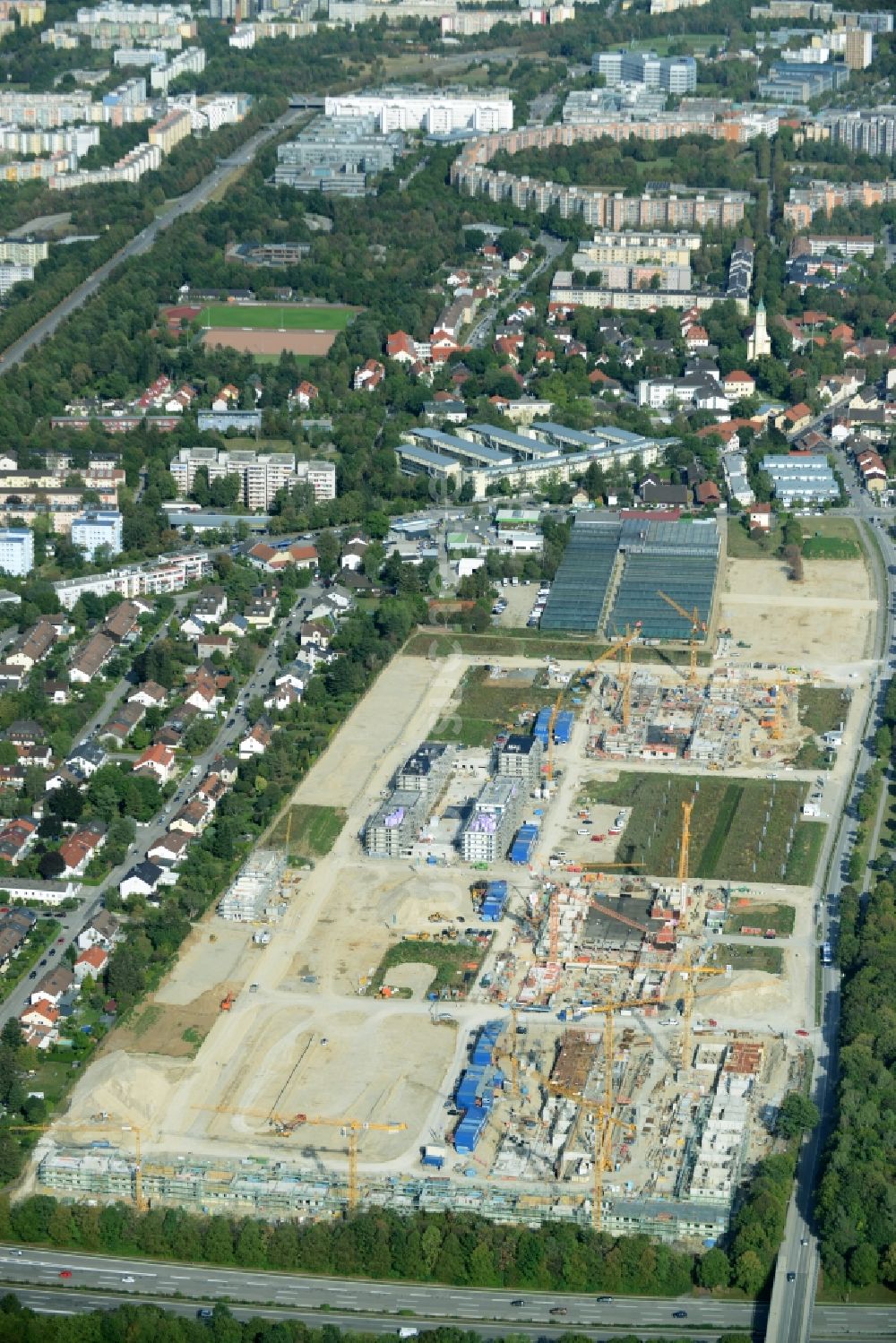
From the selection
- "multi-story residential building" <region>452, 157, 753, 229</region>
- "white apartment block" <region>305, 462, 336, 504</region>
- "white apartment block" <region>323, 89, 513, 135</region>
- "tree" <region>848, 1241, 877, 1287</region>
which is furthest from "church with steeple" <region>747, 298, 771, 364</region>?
"tree" <region>848, 1241, 877, 1287</region>

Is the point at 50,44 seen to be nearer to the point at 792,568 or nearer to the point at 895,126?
the point at 895,126

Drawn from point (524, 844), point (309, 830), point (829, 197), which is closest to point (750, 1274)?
point (524, 844)


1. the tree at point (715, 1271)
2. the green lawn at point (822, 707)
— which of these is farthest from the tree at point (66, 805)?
the tree at point (715, 1271)

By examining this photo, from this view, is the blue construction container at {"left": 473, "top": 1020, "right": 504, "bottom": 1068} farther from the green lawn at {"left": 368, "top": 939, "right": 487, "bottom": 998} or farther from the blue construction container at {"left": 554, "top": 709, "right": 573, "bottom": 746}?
the blue construction container at {"left": 554, "top": 709, "right": 573, "bottom": 746}

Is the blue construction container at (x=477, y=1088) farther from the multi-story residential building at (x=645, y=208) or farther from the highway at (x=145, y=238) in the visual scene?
the multi-story residential building at (x=645, y=208)

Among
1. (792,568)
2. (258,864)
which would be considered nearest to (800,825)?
(258,864)
